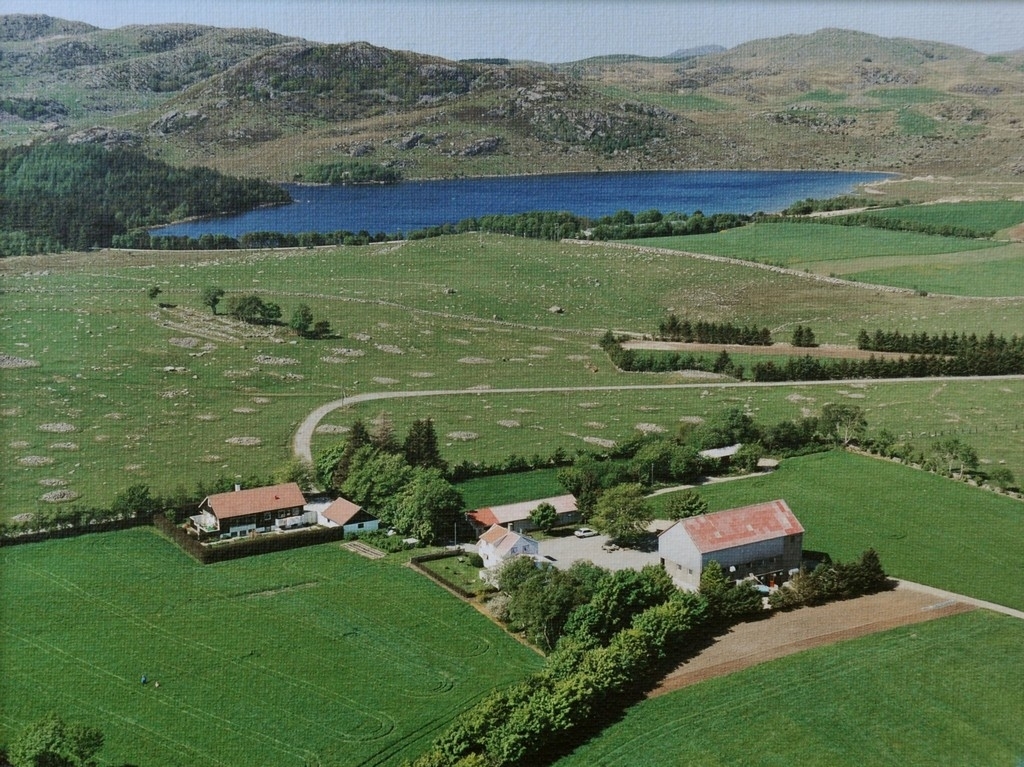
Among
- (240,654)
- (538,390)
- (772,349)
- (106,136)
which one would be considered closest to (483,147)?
(106,136)

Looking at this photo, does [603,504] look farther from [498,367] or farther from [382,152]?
[382,152]

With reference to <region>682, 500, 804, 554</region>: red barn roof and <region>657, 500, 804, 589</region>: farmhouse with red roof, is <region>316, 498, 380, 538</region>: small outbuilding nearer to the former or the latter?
<region>657, 500, 804, 589</region>: farmhouse with red roof

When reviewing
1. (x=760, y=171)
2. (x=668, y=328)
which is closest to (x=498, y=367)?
(x=668, y=328)

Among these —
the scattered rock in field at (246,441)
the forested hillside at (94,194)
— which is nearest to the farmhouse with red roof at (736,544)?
the scattered rock in field at (246,441)

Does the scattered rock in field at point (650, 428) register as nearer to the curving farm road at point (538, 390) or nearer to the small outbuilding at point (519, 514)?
the curving farm road at point (538, 390)

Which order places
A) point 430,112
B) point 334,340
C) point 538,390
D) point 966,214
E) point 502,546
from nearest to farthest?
point 502,546
point 538,390
point 334,340
point 966,214
point 430,112

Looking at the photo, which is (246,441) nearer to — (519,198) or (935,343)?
(935,343)
